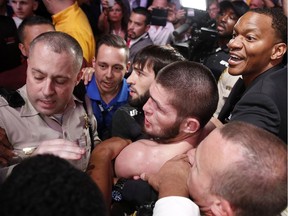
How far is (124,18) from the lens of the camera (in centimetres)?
439

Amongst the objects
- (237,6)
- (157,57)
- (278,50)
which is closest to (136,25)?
(237,6)

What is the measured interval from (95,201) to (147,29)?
3.92 meters

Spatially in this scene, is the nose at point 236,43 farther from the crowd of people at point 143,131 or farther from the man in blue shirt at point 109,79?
the man in blue shirt at point 109,79

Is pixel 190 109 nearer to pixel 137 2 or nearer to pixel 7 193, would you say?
pixel 7 193

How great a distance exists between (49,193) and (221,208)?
598 mm

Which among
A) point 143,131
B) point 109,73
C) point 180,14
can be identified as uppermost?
point 143,131

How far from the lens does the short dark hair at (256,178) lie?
3.00 feet

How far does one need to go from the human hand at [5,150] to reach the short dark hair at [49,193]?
0.72 metres

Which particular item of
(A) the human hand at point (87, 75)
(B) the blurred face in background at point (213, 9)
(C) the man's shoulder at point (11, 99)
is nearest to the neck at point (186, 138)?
(C) the man's shoulder at point (11, 99)

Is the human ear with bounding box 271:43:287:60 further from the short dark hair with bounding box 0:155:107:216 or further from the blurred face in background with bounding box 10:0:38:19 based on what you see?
the blurred face in background with bounding box 10:0:38:19

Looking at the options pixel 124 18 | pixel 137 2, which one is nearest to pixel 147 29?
pixel 124 18

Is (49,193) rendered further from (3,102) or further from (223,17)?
(223,17)

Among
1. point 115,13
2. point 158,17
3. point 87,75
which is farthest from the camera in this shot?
point 158,17

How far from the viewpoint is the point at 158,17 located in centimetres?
447
